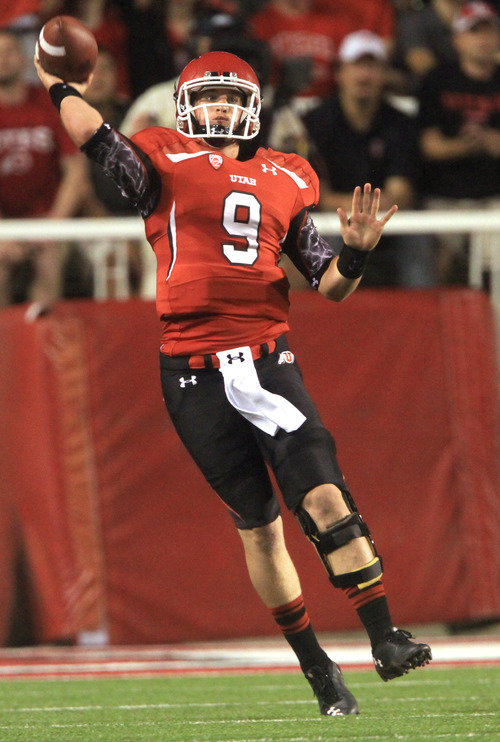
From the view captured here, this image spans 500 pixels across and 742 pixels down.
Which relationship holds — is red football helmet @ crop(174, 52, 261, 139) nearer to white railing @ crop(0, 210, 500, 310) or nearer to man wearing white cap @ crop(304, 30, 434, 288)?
white railing @ crop(0, 210, 500, 310)

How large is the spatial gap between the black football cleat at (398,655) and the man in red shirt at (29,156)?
4.27 m

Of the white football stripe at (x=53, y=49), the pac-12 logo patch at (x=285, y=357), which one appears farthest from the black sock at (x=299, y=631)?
the white football stripe at (x=53, y=49)

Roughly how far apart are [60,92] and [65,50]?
15cm

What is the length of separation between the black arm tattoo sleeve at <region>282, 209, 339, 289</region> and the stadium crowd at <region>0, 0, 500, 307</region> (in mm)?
2762

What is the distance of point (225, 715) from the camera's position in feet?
13.0

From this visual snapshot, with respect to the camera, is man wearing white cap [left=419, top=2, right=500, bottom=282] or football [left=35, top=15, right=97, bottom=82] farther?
man wearing white cap [left=419, top=2, right=500, bottom=282]

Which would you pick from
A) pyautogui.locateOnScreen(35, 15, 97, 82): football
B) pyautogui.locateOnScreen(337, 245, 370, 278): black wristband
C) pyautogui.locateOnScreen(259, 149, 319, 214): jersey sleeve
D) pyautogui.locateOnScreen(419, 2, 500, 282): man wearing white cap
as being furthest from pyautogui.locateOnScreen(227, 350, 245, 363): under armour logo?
pyautogui.locateOnScreen(419, 2, 500, 282): man wearing white cap

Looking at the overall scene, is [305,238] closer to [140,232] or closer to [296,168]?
[296,168]

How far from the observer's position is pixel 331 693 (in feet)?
12.1

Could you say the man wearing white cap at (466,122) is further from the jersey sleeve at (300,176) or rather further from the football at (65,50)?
the football at (65,50)

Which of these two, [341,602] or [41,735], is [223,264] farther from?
[341,602]

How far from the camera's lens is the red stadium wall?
6375 mm

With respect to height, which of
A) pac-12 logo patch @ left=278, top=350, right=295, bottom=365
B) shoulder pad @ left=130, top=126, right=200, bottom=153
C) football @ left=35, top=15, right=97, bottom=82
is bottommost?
pac-12 logo patch @ left=278, top=350, right=295, bottom=365

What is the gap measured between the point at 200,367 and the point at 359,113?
159 inches
